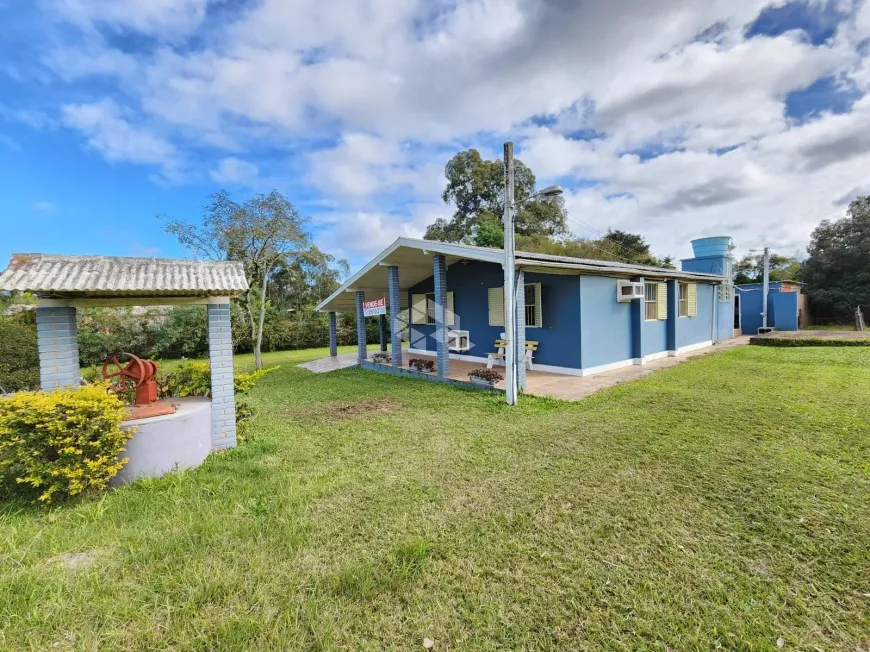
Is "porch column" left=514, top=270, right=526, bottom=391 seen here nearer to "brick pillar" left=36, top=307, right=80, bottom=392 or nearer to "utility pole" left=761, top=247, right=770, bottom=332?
"brick pillar" left=36, top=307, right=80, bottom=392

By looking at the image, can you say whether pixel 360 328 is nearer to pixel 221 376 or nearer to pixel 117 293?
pixel 221 376

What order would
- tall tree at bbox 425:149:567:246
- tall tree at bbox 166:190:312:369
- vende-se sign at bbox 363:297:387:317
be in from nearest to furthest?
vende-se sign at bbox 363:297:387:317 → tall tree at bbox 166:190:312:369 → tall tree at bbox 425:149:567:246

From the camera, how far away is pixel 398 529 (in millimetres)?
2900

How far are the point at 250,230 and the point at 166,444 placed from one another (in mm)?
12117

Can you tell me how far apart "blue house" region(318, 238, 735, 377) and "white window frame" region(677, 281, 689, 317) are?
0.03 meters

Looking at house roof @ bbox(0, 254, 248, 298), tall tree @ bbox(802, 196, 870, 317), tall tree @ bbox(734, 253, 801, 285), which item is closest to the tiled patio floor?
house roof @ bbox(0, 254, 248, 298)

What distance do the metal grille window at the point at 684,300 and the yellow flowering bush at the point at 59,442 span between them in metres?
14.2

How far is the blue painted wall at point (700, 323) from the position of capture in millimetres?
12205

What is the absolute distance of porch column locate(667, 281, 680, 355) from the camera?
450 inches

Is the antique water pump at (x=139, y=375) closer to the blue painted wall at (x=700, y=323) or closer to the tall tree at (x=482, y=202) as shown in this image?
the blue painted wall at (x=700, y=323)

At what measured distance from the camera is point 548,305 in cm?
936

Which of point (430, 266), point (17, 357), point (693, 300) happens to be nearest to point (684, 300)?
point (693, 300)

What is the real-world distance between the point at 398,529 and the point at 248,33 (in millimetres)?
8596

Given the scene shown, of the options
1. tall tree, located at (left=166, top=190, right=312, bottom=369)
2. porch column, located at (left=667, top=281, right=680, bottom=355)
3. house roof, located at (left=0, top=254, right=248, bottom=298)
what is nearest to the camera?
house roof, located at (left=0, top=254, right=248, bottom=298)
